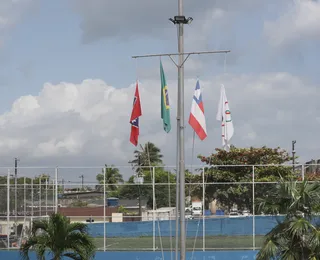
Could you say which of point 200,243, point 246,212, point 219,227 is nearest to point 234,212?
point 246,212

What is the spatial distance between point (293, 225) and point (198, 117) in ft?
14.1

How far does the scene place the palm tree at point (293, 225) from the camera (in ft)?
56.2

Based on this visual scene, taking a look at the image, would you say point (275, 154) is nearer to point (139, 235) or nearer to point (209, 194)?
point (209, 194)

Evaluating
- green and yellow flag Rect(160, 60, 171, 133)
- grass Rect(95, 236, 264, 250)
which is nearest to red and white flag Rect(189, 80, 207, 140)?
green and yellow flag Rect(160, 60, 171, 133)

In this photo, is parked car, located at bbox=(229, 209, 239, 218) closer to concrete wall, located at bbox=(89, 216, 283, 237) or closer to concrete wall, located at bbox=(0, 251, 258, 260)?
concrete wall, located at bbox=(89, 216, 283, 237)

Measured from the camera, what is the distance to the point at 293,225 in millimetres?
17172

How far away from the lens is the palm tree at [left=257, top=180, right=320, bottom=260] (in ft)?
56.2

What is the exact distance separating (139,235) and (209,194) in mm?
4389

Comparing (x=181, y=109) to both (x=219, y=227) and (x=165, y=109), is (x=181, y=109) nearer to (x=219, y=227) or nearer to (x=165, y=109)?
(x=165, y=109)

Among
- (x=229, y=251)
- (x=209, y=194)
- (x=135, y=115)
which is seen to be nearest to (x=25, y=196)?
(x=209, y=194)

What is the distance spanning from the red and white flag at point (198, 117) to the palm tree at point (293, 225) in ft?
8.73

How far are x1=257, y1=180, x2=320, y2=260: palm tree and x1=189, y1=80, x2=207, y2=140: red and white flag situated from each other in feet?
8.73

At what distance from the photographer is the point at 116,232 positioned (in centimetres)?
3597

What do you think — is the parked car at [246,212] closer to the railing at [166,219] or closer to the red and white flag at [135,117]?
the railing at [166,219]
